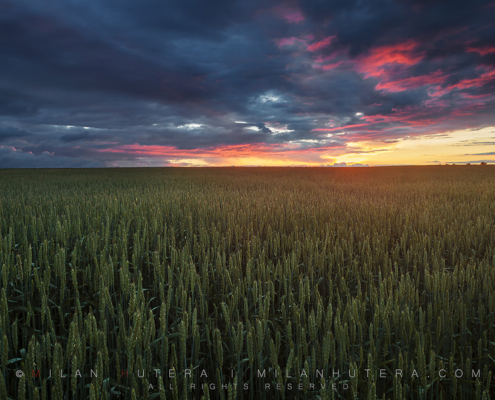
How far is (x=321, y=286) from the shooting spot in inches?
129

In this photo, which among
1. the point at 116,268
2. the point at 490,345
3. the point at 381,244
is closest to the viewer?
the point at 490,345

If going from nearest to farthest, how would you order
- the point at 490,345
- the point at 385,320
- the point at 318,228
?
the point at 385,320
the point at 490,345
the point at 318,228

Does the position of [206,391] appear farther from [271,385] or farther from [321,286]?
[321,286]

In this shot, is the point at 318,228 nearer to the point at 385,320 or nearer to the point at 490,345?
the point at 490,345

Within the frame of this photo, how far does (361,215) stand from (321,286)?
9.95ft

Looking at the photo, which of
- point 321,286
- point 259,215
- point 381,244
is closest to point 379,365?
→ point 321,286

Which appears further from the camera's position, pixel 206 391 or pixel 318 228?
pixel 318 228

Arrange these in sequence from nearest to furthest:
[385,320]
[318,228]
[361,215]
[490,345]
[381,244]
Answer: [385,320], [490,345], [381,244], [318,228], [361,215]

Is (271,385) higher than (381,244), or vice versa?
(381,244)

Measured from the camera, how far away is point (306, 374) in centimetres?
128

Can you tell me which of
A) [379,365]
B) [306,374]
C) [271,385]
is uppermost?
[306,374]

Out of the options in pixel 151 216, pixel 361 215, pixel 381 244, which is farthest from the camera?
pixel 361 215

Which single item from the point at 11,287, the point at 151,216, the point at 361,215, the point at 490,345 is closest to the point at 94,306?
the point at 11,287

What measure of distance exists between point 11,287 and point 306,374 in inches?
116
